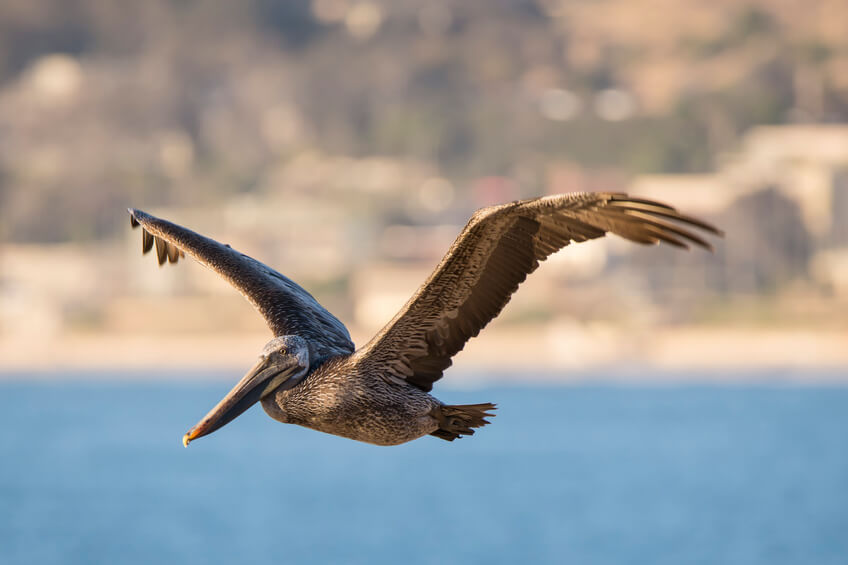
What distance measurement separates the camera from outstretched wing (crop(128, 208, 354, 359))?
729 centimetres

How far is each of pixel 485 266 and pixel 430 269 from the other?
7296 cm

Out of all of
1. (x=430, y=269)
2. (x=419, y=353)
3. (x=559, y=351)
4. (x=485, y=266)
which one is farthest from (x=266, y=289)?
(x=559, y=351)

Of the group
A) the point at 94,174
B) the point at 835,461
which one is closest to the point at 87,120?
the point at 94,174

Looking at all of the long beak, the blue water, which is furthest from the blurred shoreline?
the long beak

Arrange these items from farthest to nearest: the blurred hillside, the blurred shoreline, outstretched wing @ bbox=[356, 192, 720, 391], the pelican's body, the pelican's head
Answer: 1. the blurred hillside
2. the blurred shoreline
3. the pelican's body
4. the pelican's head
5. outstretched wing @ bbox=[356, 192, 720, 391]

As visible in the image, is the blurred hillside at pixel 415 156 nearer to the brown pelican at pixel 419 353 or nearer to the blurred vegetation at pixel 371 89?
the blurred vegetation at pixel 371 89

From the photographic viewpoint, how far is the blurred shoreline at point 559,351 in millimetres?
81812

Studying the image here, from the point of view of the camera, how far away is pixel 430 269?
79562mm

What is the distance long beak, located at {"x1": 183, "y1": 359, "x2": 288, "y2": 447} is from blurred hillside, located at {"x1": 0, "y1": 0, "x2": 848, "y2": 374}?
2719 inches

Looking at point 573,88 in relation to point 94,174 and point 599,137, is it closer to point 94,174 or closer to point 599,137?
point 599,137

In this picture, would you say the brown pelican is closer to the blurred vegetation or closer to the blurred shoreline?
the blurred shoreline

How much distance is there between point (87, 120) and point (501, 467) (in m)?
54.1

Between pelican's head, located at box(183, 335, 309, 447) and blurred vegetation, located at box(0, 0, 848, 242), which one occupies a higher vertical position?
blurred vegetation, located at box(0, 0, 848, 242)

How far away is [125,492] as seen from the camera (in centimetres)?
6394
